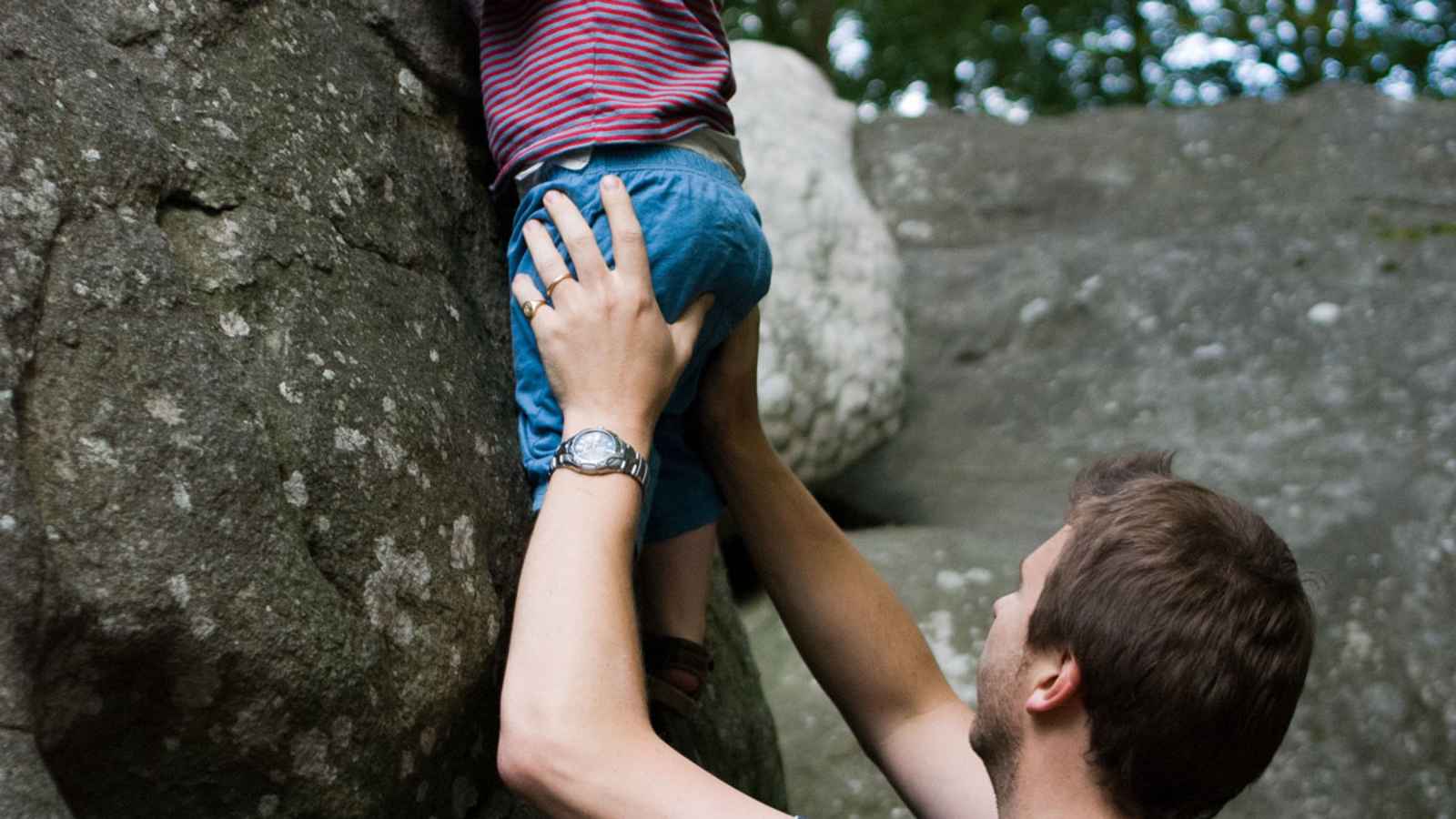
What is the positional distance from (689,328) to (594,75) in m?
0.35

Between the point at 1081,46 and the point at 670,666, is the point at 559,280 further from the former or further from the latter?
the point at 1081,46

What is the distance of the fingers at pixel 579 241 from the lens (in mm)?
1834

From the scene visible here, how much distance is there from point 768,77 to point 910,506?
1.85 meters

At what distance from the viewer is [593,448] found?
1.77 metres

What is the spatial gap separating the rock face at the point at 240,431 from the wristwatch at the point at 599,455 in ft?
0.59

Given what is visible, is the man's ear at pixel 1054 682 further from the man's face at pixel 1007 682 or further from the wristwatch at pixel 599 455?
the wristwatch at pixel 599 455

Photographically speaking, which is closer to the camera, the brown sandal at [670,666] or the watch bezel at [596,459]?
the watch bezel at [596,459]

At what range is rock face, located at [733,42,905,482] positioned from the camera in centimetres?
440

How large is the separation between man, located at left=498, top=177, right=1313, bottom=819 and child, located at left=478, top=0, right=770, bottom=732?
63 mm

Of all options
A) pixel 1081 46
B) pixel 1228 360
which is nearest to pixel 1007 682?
pixel 1228 360

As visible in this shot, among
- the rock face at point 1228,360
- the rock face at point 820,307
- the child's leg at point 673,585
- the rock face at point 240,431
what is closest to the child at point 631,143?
the rock face at point 240,431

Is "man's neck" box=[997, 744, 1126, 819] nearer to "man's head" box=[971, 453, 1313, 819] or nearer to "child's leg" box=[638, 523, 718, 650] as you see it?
"man's head" box=[971, 453, 1313, 819]

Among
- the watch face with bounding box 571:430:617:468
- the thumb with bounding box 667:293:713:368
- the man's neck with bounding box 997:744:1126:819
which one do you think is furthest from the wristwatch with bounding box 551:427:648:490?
the man's neck with bounding box 997:744:1126:819

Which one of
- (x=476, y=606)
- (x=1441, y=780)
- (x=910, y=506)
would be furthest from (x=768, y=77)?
(x=476, y=606)
